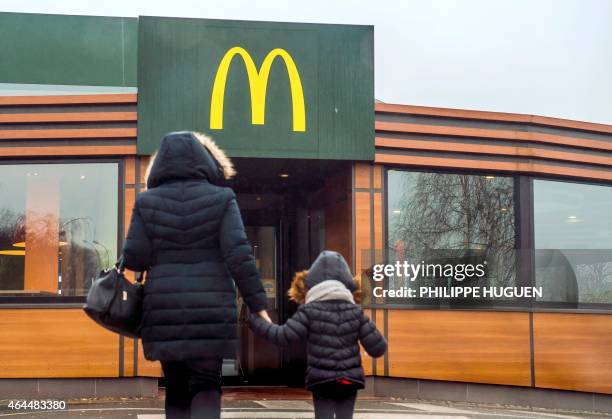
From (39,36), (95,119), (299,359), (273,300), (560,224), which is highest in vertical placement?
(39,36)

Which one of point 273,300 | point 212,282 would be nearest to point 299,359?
point 273,300

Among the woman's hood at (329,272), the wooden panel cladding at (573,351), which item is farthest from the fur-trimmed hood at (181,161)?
the wooden panel cladding at (573,351)

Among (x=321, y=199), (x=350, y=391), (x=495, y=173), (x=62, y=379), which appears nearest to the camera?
(x=350, y=391)

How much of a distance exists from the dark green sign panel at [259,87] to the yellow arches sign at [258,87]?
0.01m

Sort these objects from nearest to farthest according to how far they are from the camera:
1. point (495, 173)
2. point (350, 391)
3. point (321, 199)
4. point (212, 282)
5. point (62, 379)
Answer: point (212, 282)
point (350, 391)
point (62, 379)
point (495, 173)
point (321, 199)

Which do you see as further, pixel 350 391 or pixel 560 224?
pixel 560 224

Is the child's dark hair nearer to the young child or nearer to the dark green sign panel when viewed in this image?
the young child

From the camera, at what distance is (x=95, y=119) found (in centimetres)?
1100

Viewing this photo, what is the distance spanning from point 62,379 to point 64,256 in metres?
1.50

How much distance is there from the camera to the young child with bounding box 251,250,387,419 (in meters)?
5.41

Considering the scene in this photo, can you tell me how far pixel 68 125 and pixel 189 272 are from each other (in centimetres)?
675

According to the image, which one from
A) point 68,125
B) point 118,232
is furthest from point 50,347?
point 68,125

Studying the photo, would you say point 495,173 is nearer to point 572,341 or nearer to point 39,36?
point 572,341

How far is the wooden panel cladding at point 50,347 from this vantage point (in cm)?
1062
